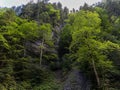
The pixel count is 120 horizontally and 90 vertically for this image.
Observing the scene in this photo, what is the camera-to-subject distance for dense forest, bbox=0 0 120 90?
27.4 m

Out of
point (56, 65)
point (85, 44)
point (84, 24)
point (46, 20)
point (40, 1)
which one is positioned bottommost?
point (56, 65)

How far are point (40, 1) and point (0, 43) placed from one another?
27.8 meters

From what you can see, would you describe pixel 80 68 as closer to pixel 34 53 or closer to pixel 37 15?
pixel 34 53

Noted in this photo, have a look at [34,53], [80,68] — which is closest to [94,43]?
[80,68]

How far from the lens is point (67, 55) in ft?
113

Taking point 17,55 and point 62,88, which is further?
point 17,55

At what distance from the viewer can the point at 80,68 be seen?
1195 inches

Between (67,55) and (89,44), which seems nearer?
(89,44)

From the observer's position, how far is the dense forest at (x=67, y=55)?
27438 millimetres

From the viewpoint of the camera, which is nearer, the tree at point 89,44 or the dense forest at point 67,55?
the tree at point 89,44

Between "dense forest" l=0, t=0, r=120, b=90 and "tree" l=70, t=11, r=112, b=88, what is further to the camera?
"dense forest" l=0, t=0, r=120, b=90

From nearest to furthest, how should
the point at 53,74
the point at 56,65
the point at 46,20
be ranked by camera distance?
1. the point at 53,74
2. the point at 56,65
3. the point at 46,20

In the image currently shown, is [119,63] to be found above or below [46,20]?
below

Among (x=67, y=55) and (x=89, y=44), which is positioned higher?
(x=89, y=44)
